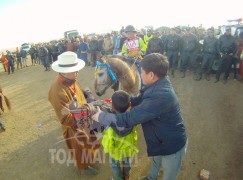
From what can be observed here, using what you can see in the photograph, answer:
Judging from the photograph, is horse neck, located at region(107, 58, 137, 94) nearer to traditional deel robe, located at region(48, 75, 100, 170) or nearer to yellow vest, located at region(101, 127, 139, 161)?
traditional deel robe, located at region(48, 75, 100, 170)

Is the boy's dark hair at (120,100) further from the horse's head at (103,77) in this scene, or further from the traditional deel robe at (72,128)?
the horse's head at (103,77)

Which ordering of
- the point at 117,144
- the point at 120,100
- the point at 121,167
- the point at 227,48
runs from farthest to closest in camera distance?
the point at 227,48, the point at 121,167, the point at 117,144, the point at 120,100

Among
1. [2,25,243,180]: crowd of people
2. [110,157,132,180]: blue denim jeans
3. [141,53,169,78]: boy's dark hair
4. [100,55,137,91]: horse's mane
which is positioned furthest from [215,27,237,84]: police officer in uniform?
[141,53,169,78]: boy's dark hair

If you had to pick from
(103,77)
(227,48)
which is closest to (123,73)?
(103,77)

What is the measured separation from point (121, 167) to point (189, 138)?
2336mm

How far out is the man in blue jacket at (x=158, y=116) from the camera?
6.84ft

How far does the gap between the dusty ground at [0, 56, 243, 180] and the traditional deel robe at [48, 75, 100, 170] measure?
1.84 ft

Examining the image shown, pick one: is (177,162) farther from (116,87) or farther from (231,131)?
(231,131)

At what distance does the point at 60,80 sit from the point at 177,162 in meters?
2.25

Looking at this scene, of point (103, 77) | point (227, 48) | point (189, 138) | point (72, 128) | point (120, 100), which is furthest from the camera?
point (227, 48)

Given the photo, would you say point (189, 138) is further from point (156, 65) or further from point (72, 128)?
point (156, 65)

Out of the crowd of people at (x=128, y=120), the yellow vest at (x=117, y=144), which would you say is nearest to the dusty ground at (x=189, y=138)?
the crowd of people at (x=128, y=120)

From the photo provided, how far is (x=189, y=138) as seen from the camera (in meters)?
4.77

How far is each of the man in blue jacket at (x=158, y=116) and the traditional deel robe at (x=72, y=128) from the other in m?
0.98
